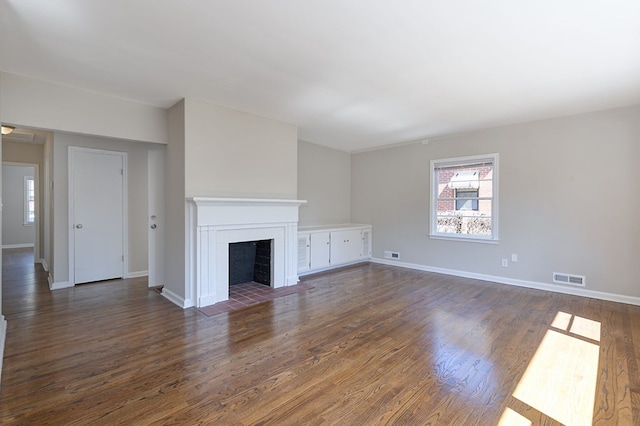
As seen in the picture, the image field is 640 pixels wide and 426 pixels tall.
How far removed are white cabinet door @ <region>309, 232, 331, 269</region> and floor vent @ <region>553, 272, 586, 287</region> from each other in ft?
11.3

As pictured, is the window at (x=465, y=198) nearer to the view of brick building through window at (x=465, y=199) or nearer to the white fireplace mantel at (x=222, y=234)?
the view of brick building through window at (x=465, y=199)

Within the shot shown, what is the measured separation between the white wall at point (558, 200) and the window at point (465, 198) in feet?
0.42

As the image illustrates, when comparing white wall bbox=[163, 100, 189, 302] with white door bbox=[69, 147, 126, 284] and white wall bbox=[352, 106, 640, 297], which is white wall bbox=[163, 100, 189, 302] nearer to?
white door bbox=[69, 147, 126, 284]

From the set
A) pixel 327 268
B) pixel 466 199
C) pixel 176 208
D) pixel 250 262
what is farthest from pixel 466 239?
pixel 176 208

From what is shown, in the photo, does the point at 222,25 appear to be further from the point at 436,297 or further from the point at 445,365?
the point at 436,297

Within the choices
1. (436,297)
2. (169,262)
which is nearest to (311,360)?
(436,297)

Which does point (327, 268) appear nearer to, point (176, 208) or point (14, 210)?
point (176, 208)

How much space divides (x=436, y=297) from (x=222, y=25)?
381 cm

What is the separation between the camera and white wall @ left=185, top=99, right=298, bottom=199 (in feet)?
11.8

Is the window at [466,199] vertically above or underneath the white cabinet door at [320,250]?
above

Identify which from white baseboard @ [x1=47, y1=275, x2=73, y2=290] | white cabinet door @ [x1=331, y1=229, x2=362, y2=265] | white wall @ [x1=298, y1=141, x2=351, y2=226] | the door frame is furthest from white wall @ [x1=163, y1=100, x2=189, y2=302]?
white cabinet door @ [x1=331, y1=229, x2=362, y2=265]

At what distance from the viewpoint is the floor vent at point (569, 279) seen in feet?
13.3

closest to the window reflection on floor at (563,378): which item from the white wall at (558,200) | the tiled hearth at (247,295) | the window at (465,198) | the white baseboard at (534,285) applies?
the white baseboard at (534,285)

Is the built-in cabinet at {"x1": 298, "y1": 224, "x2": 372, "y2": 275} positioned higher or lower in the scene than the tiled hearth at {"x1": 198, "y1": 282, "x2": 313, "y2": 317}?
higher
